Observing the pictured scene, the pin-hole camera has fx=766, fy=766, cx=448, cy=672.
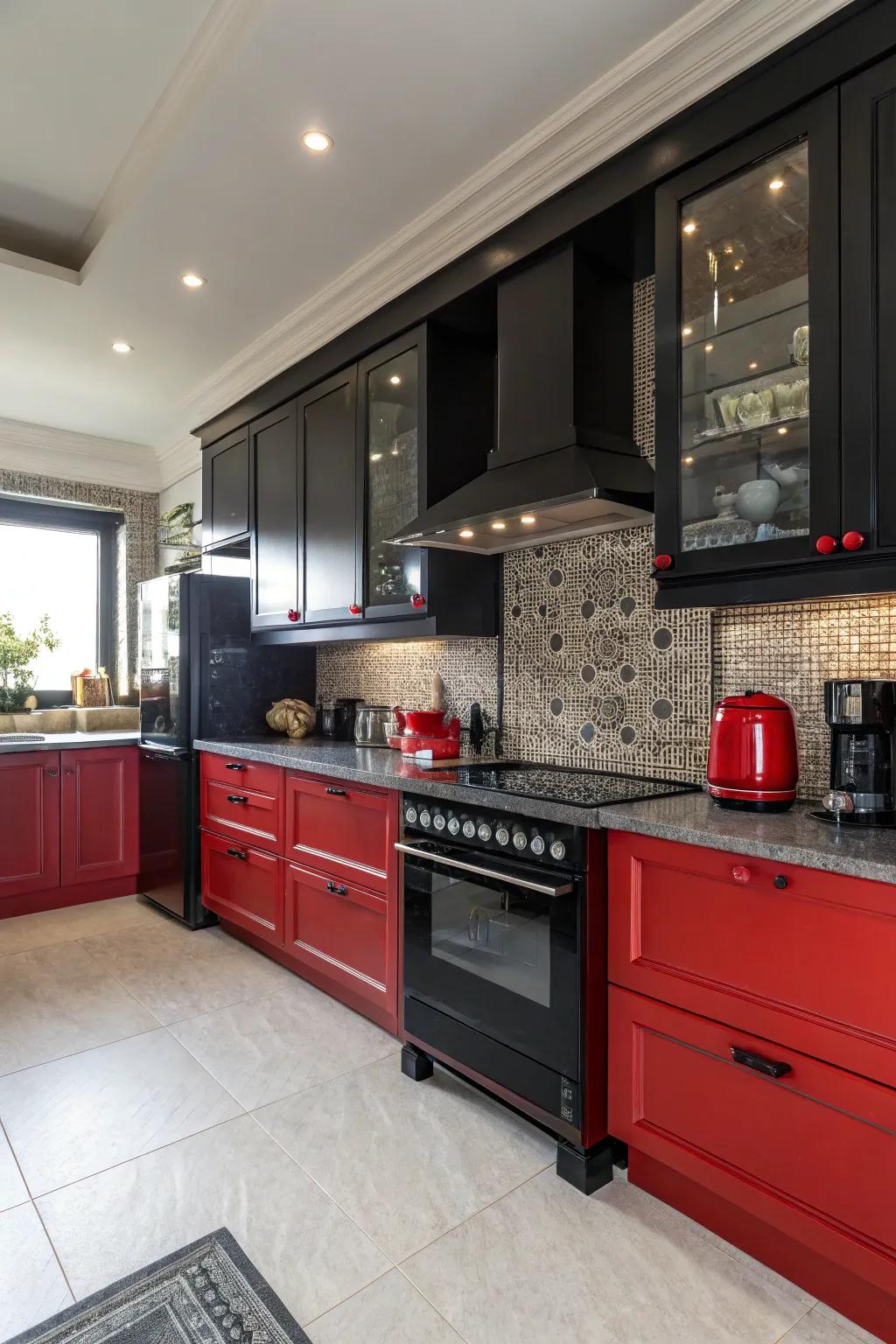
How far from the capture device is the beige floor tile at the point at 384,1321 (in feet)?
4.64

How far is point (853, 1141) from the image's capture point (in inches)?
54.2

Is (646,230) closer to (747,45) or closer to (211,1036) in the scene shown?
(747,45)

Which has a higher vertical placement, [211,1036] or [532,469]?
[532,469]

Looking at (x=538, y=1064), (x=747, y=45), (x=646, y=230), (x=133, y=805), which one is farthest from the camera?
(x=133, y=805)

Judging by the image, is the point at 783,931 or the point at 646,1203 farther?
the point at 646,1203

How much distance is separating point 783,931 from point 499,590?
5.59ft

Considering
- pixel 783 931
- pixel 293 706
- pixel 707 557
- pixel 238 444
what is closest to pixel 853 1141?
pixel 783 931

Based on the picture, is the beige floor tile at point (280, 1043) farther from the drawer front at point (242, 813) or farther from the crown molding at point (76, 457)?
the crown molding at point (76, 457)

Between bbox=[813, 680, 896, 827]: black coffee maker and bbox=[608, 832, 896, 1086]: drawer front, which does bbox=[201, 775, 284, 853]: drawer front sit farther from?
bbox=[813, 680, 896, 827]: black coffee maker

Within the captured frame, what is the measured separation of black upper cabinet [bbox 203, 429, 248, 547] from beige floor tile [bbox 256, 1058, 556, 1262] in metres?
2.62

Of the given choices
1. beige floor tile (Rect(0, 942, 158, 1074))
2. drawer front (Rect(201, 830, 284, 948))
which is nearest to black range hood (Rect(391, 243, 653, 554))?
drawer front (Rect(201, 830, 284, 948))

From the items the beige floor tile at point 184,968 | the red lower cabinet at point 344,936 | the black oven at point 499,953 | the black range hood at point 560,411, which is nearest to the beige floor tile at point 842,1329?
the black oven at point 499,953

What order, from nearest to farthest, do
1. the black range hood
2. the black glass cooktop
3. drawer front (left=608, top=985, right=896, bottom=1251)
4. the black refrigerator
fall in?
1. drawer front (left=608, top=985, right=896, bottom=1251)
2. the black glass cooktop
3. the black range hood
4. the black refrigerator

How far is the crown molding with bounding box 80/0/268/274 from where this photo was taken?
6.29 ft
